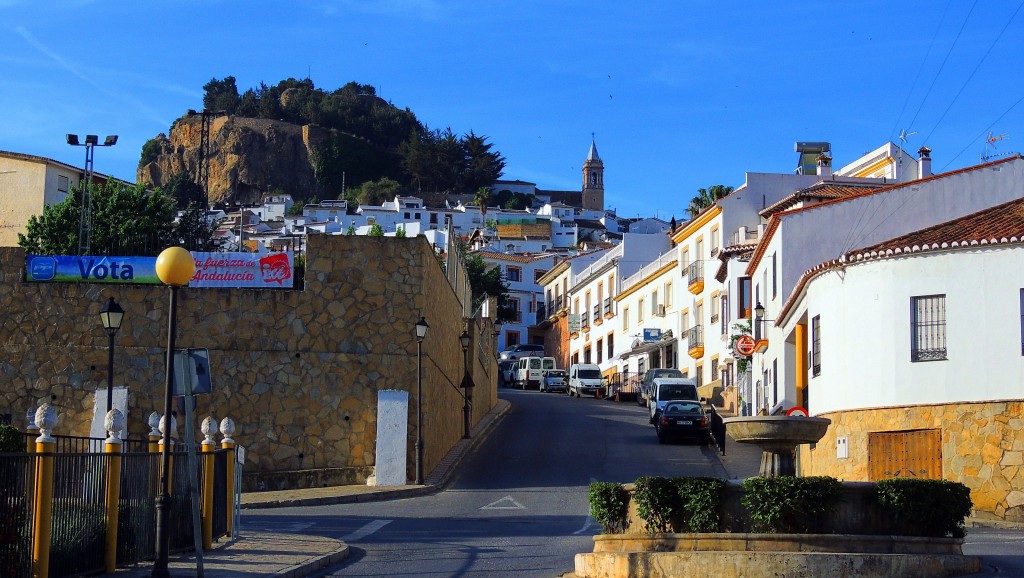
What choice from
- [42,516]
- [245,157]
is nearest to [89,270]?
[42,516]

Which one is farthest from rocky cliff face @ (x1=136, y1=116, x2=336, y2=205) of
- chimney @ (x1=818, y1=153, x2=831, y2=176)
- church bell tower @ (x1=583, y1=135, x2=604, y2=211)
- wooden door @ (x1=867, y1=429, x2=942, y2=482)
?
wooden door @ (x1=867, y1=429, x2=942, y2=482)

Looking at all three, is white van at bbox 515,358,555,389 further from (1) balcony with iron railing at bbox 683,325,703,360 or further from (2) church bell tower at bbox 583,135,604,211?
(2) church bell tower at bbox 583,135,604,211

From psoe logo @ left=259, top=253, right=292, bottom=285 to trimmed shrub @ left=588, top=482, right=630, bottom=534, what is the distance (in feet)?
51.1

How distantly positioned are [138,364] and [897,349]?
17012 mm

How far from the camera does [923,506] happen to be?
1448cm

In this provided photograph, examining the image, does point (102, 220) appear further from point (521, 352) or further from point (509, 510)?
point (521, 352)

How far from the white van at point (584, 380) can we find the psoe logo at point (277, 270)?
34531 mm

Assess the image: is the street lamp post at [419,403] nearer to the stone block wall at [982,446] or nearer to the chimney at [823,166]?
the stone block wall at [982,446]

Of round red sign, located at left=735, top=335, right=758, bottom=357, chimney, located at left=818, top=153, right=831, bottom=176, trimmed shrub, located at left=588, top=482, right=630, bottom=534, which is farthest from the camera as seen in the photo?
chimney, located at left=818, top=153, right=831, bottom=176

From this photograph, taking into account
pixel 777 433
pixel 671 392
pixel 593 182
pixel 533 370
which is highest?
pixel 593 182

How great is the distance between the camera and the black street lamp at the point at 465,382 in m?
38.1

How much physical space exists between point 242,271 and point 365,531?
35.5ft

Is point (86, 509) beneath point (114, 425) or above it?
beneath

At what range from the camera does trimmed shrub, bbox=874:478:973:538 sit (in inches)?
568
